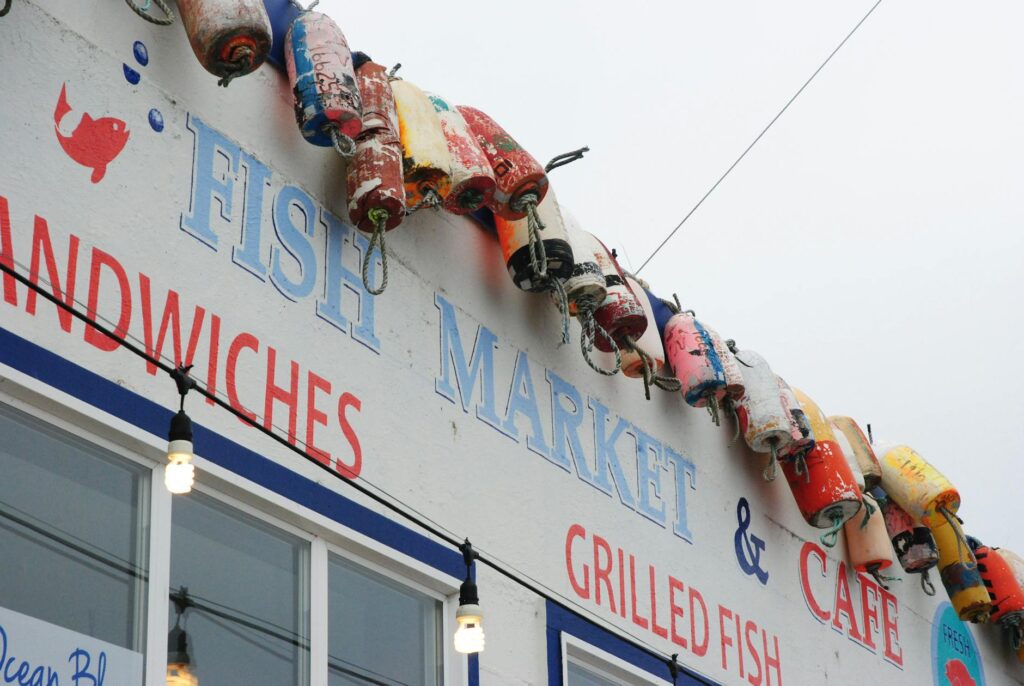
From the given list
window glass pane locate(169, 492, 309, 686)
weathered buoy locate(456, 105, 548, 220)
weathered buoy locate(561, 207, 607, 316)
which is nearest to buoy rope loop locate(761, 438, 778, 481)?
weathered buoy locate(561, 207, 607, 316)

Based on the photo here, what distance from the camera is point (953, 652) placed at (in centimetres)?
1270

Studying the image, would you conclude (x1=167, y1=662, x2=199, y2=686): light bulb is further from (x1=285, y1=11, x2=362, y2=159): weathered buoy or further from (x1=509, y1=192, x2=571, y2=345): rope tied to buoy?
(x1=509, y1=192, x2=571, y2=345): rope tied to buoy

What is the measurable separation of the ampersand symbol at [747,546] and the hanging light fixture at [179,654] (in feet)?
16.0

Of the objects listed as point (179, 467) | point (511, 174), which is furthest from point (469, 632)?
point (511, 174)

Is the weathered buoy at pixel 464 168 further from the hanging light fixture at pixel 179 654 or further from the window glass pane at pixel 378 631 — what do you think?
the hanging light fixture at pixel 179 654

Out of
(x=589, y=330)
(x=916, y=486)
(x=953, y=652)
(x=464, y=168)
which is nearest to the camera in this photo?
(x=464, y=168)

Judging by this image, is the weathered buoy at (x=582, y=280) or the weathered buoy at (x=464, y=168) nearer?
the weathered buoy at (x=464, y=168)

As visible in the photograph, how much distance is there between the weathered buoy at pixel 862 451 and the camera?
469 inches

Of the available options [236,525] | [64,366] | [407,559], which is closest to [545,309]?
[407,559]

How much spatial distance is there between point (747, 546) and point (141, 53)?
5.22 meters

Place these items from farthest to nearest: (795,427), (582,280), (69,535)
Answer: (795,427) → (582,280) → (69,535)

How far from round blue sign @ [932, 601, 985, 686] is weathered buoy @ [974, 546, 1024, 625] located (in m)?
0.28

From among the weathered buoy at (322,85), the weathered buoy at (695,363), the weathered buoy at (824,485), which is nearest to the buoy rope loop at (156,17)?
the weathered buoy at (322,85)

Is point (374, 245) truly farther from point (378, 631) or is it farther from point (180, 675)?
point (180, 675)
